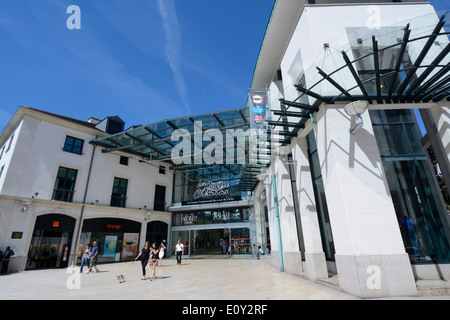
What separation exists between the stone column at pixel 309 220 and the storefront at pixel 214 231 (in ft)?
38.7

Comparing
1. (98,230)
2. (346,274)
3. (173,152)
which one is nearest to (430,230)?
(346,274)

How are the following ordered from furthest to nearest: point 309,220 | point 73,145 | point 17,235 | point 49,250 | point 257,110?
point 73,145, point 49,250, point 17,235, point 257,110, point 309,220

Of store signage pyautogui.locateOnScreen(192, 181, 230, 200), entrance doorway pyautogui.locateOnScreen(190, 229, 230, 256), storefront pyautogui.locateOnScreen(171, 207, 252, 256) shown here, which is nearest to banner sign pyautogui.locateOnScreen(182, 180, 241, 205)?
store signage pyautogui.locateOnScreen(192, 181, 230, 200)

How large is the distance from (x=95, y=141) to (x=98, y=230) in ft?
23.6

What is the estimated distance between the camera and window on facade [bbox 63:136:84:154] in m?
16.7

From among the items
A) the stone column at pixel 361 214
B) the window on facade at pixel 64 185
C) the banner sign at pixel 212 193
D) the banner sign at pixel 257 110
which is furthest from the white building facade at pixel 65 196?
the stone column at pixel 361 214

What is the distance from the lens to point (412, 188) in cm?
747

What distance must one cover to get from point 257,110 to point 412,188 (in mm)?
6721

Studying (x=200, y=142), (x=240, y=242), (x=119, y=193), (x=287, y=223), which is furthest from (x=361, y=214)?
(x=119, y=193)

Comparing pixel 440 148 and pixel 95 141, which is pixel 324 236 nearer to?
pixel 440 148

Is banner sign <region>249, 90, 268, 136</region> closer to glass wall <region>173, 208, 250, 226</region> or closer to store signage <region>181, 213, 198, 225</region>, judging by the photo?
glass wall <region>173, 208, 250, 226</region>

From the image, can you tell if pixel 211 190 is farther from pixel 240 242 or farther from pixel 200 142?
pixel 200 142

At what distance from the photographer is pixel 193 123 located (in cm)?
1508
